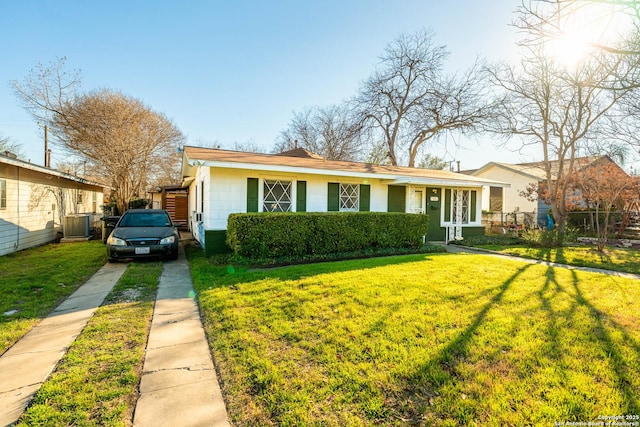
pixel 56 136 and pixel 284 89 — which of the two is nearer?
pixel 284 89

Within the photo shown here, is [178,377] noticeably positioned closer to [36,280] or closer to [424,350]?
[424,350]

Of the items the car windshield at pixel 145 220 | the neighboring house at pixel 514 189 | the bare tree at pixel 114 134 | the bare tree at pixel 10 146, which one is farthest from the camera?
the bare tree at pixel 10 146

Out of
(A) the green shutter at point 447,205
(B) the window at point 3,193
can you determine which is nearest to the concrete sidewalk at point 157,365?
(B) the window at point 3,193

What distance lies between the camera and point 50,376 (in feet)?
8.42

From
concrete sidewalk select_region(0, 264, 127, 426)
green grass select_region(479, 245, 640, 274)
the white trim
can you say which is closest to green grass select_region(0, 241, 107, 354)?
concrete sidewalk select_region(0, 264, 127, 426)

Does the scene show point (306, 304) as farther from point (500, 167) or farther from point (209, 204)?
point (500, 167)

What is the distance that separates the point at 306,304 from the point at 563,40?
4923 mm

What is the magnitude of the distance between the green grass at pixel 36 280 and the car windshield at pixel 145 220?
1.12 meters

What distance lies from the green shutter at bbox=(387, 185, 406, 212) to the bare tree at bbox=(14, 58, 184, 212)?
52.5 feet

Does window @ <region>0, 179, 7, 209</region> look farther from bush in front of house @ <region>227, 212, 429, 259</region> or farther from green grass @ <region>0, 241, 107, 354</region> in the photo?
bush in front of house @ <region>227, 212, 429, 259</region>

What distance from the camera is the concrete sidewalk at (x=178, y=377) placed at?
6.84 feet

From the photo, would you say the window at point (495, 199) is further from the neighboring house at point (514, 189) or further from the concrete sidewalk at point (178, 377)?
the concrete sidewalk at point (178, 377)

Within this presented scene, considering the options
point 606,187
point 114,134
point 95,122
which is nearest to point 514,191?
point 606,187

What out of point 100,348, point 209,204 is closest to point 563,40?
point 100,348
